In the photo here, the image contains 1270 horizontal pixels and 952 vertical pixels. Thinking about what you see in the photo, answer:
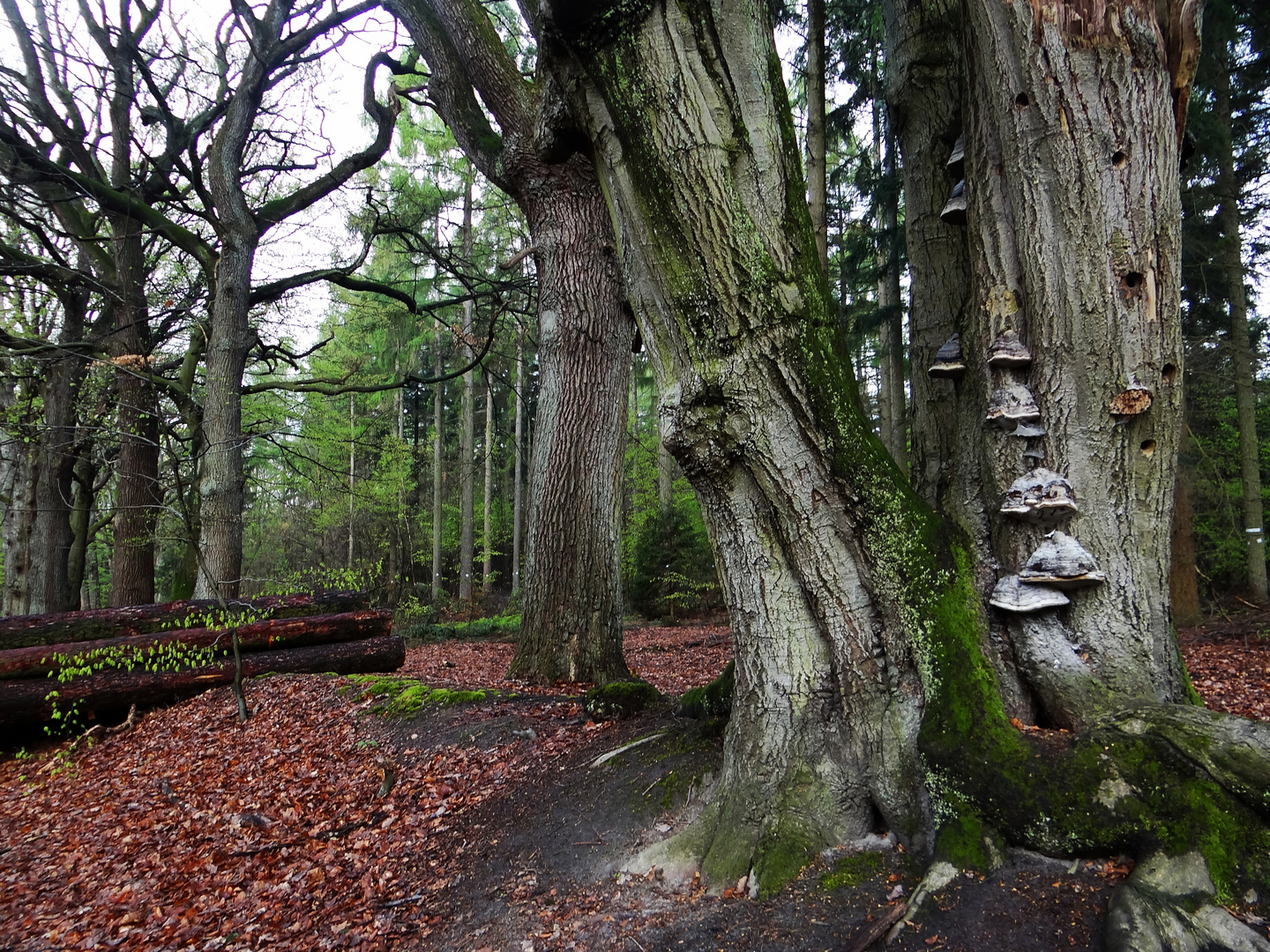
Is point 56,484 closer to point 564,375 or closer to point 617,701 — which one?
point 564,375

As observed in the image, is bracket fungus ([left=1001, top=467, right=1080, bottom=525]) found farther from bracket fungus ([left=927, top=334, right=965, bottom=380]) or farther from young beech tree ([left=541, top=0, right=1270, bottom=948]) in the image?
bracket fungus ([left=927, top=334, right=965, bottom=380])

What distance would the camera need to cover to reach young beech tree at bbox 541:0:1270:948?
7.75ft

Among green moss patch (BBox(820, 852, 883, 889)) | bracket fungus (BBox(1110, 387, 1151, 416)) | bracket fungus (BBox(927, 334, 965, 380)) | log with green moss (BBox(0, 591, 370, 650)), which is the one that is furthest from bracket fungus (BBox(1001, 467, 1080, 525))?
log with green moss (BBox(0, 591, 370, 650))

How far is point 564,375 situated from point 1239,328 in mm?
11350

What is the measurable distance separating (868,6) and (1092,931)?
33.4ft

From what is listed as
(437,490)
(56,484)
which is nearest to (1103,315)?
(56,484)

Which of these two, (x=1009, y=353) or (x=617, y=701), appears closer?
(x=1009, y=353)

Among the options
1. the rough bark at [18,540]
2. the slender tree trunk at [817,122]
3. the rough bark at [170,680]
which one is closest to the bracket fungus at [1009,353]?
the slender tree trunk at [817,122]

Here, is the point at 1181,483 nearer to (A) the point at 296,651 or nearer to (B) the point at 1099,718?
(B) the point at 1099,718

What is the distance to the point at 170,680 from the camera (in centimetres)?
709

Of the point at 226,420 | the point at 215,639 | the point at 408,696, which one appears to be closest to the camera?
the point at 408,696

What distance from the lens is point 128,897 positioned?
3436 millimetres

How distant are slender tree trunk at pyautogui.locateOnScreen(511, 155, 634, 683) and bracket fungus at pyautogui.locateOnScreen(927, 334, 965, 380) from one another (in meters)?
3.86

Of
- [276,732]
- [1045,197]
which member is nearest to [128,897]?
[276,732]
